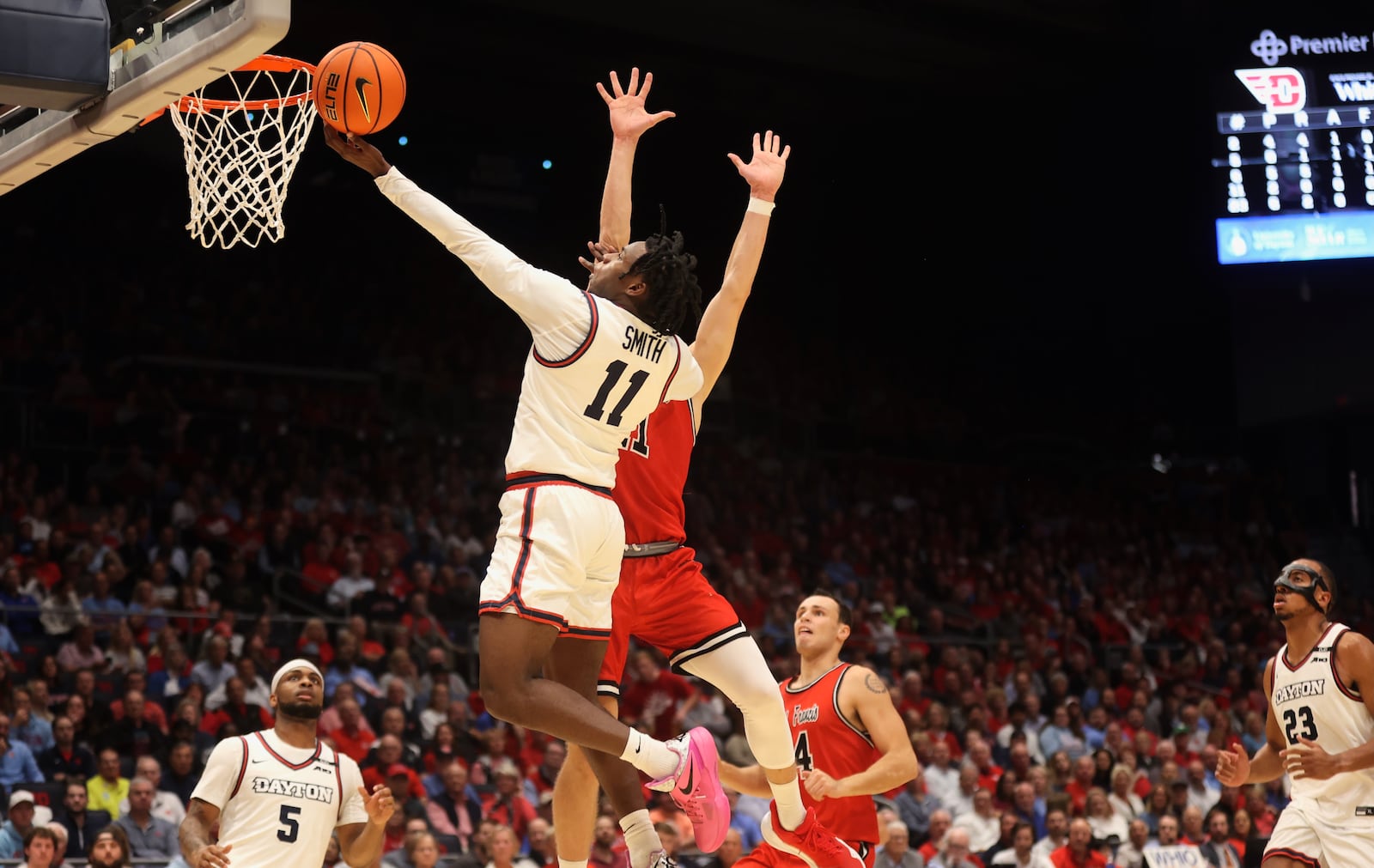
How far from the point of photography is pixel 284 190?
20.2 feet

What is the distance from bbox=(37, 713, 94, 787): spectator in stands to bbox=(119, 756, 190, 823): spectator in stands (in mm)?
470

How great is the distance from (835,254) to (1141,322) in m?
4.49

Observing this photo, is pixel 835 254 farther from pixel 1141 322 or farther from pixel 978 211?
pixel 1141 322

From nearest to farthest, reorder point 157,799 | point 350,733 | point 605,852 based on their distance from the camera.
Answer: point 157,799, point 605,852, point 350,733

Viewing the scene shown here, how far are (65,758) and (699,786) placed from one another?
21.9 feet

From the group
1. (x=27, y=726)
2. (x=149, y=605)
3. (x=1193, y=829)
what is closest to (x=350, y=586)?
(x=149, y=605)

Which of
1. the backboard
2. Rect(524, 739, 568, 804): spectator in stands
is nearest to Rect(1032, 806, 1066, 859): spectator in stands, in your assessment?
Rect(524, 739, 568, 804): spectator in stands

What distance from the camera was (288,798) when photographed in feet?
23.3

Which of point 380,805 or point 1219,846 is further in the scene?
point 1219,846

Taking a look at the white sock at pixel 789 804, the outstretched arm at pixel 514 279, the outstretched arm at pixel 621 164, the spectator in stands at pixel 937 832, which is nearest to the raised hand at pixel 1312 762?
the white sock at pixel 789 804

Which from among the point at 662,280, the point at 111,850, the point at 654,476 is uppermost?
the point at 662,280

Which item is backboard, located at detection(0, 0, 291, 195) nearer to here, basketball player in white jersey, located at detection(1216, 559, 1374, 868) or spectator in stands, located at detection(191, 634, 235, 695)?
basketball player in white jersey, located at detection(1216, 559, 1374, 868)

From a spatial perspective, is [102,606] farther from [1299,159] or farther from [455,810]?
[1299,159]

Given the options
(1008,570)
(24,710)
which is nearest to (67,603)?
(24,710)
